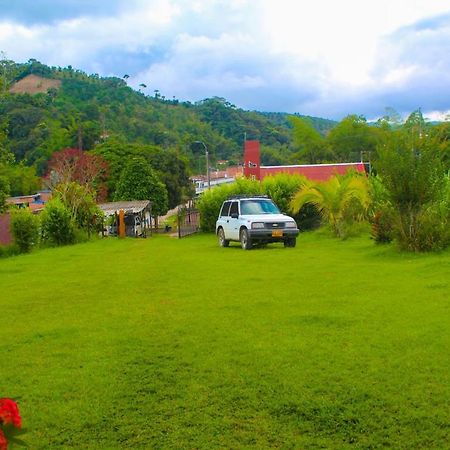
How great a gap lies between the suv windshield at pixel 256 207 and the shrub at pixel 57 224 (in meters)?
9.63

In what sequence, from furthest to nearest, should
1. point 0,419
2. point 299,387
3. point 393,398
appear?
point 299,387
point 393,398
point 0,419

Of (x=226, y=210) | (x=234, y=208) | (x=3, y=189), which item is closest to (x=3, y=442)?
(x=234, y=208)

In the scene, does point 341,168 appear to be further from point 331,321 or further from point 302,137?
point 331,321

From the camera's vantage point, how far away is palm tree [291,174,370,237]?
71.8ft

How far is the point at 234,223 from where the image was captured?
20.3 meters

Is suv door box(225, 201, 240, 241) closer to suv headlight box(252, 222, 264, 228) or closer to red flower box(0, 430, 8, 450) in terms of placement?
suv headlight box(252, 222, 264, 228)

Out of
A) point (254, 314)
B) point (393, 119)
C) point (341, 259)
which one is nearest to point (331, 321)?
point (254, 314)

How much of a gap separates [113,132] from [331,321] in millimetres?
87999

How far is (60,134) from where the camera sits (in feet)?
232

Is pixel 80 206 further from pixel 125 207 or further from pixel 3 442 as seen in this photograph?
pixel 3 442

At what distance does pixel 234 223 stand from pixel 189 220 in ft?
49.1

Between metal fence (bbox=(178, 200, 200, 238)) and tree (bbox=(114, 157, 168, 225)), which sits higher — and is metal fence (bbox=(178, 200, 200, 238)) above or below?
below

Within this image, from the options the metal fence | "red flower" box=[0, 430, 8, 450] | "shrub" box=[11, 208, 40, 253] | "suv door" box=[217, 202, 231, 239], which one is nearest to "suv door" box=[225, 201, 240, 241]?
"suv door" box=[217, 202, 231, 239]

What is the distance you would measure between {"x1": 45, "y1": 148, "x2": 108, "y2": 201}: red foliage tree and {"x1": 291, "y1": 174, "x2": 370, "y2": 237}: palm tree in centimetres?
2791
